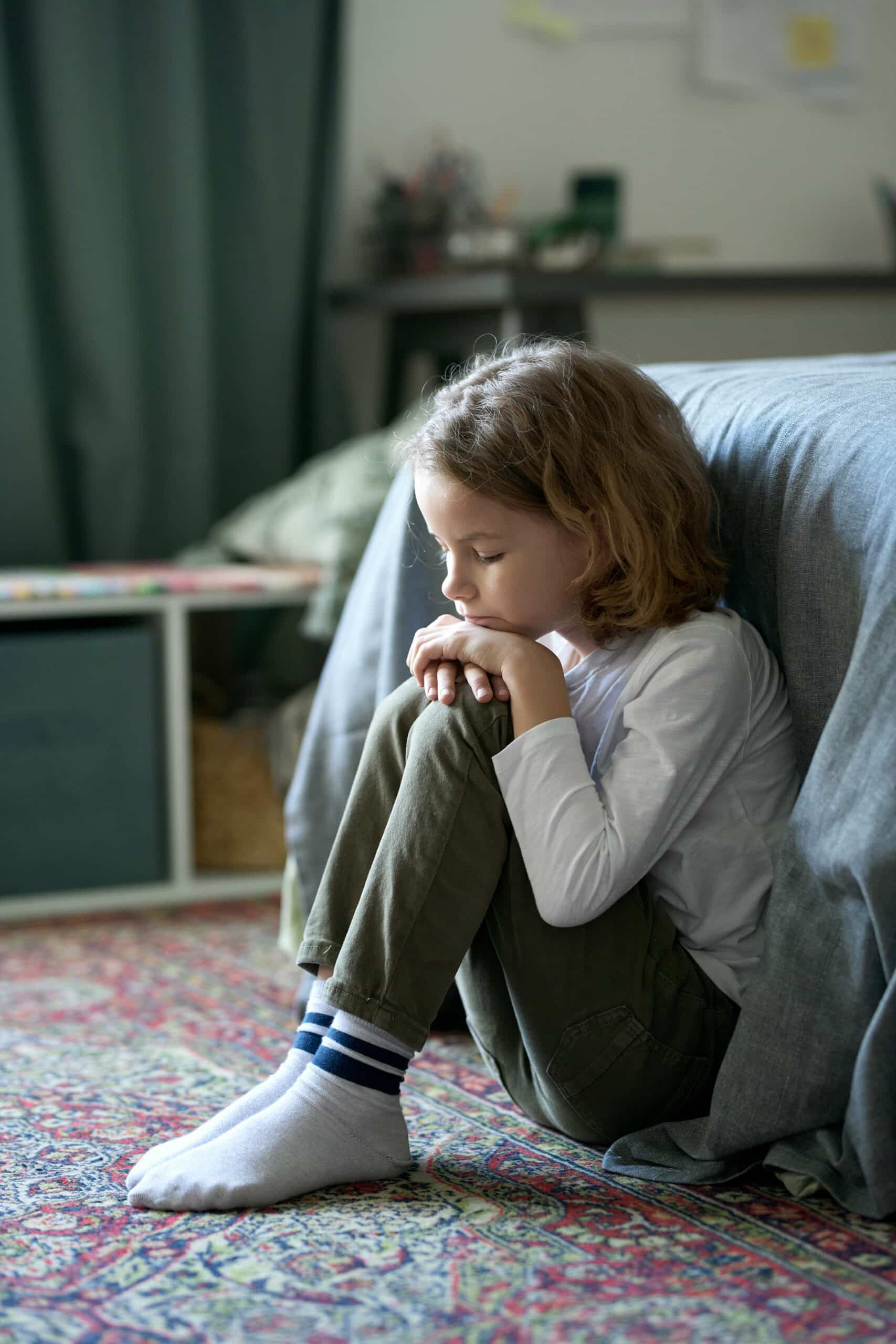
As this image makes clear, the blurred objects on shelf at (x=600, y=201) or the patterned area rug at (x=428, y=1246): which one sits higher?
the blurred objects on shelf at (x=600, y=201)

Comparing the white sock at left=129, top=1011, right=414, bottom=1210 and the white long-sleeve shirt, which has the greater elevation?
the white long-sleeve shirt

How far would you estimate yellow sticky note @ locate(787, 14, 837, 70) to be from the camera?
284cm

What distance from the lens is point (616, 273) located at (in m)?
2.30

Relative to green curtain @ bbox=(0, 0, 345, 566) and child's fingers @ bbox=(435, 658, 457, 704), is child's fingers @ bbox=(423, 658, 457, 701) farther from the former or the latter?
green curtain @ bbox=(0, 0, 345, 566)

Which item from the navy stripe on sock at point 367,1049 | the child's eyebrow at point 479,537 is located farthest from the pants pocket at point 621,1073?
the child's eyebrow at point 479,537

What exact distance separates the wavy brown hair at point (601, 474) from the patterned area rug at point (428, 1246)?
430 mm

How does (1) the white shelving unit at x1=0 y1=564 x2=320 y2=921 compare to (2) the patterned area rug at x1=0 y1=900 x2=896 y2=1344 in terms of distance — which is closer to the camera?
(2) the patterned area rug at x1=0 y1=900 x2=896 y2=1344

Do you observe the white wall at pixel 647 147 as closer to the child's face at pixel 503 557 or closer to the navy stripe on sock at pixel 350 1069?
the child's face at pixel 503 557

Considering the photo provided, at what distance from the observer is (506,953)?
1091mm

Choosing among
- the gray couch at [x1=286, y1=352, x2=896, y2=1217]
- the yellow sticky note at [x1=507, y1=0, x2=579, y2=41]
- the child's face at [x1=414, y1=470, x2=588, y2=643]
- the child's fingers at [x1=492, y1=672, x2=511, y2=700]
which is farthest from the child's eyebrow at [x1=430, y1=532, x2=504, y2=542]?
the yellow sticky note at [x1=507, y1=0, x2=579, y2=41]

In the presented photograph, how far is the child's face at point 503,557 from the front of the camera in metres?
1.12

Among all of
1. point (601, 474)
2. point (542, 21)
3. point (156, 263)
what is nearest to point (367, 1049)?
point (601, 474)

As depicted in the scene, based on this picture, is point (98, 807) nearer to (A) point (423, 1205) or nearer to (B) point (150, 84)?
(A) point (423, 1205)

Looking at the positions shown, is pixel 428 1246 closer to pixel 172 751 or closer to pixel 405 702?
pixel 405 702
